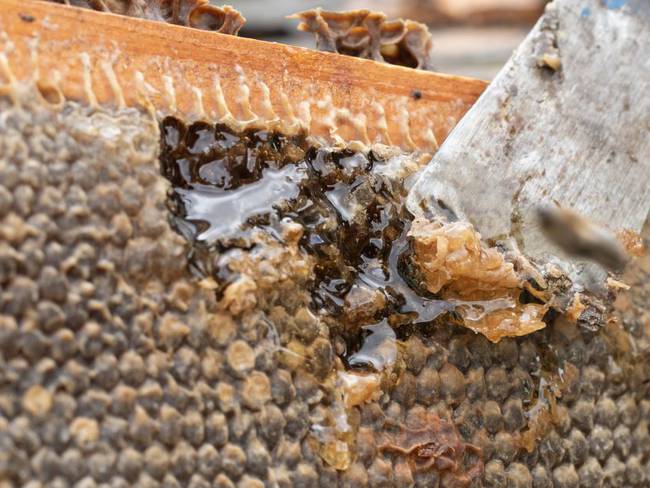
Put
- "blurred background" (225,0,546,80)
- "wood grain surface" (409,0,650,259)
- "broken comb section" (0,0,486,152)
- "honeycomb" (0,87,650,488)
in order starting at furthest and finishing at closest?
"blurred background" (225,0,546,80) < "wood grain surface" (409,0,650,259) < "broken comb section" (0,0,486,152) < "honeycomb" (0,87,650,488)

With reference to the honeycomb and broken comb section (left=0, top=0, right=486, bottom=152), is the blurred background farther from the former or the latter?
the honeycomb

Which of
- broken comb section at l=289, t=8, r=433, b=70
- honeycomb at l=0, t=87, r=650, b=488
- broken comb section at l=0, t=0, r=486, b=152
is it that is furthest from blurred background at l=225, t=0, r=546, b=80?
honeycomb at l=0, t=87, r=650, b=488

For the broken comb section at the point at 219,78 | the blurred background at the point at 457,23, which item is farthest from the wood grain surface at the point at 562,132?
the blurred background at the point at 457,23

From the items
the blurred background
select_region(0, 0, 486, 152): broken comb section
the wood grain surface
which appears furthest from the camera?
the blurred background

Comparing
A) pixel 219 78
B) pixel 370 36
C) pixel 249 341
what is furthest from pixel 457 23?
pixel 249 341

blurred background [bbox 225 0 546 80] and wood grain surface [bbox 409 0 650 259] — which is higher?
wood grain surface [bbox 409 0 650 259]

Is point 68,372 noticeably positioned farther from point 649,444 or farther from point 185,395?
point 649,444
